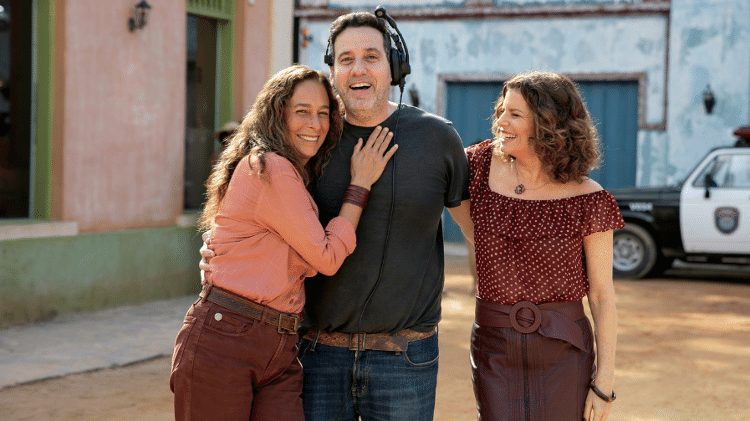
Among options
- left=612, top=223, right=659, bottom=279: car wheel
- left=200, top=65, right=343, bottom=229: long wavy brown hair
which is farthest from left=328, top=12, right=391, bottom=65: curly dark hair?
left=612, top=223, right=659, bottom=279: car wheel

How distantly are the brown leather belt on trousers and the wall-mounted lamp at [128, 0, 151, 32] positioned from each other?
6.63 metres

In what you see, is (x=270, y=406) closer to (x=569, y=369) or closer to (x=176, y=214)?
Answer: (x=569, y=369)

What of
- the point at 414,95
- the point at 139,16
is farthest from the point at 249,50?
the point at 414,95

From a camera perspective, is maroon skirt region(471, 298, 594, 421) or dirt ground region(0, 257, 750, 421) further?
dirt ground region(0, 257, 750, 421)

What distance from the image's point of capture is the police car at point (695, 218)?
33.6 ft

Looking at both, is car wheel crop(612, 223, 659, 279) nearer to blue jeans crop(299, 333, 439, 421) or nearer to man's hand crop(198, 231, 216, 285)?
blue jeans crop(299, 333, 439, 421)

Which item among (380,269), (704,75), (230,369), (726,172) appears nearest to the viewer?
(230,369)

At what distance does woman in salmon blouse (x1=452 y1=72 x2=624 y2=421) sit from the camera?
2621 mm

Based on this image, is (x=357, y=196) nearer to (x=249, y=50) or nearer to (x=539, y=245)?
(x=539, y=245)

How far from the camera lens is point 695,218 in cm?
1050

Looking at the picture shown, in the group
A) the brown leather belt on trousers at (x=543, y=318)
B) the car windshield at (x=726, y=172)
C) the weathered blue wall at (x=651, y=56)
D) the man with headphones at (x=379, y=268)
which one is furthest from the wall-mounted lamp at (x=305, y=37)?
the brown leather belt on trousers at (x=543, y=318)

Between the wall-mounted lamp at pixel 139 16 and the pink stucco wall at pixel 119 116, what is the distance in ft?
0.20

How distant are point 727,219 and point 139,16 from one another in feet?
24.2

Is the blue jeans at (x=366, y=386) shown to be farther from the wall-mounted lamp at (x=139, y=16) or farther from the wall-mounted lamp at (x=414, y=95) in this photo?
the wall-mounted lamp at (x=414, y=95)
